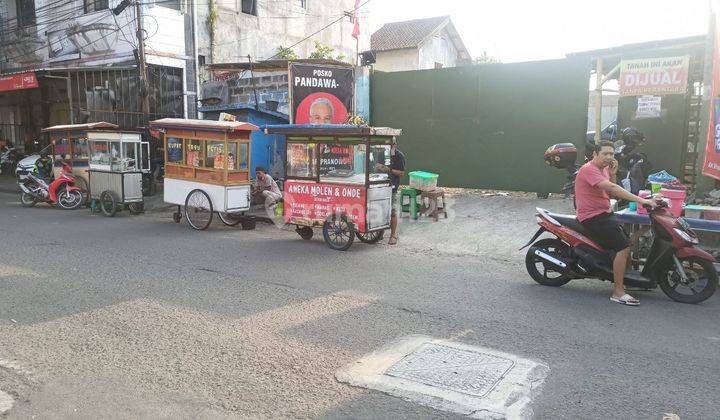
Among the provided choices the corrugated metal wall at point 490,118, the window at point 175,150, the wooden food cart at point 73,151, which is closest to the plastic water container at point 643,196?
the corrugated metal wall at point 490,118

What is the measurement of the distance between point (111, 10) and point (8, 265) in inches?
473

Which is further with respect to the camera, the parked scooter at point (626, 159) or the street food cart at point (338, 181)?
the parked scooter at point (626, 159)

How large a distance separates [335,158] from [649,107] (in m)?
6.45

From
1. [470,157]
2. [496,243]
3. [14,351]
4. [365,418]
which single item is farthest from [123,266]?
[470,157]

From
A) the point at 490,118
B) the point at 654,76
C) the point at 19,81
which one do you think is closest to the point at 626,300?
the point at 654,76

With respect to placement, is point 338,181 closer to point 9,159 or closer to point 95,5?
point 95,5

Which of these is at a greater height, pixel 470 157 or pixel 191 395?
pixel 470 157

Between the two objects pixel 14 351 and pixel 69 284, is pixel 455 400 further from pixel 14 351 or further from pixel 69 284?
pixel 69 284

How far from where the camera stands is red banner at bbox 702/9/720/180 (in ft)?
25.5

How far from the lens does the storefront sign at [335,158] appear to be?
344 inches

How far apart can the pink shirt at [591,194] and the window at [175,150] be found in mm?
7619

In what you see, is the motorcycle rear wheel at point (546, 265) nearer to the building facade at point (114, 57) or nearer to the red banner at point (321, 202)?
the red banner at point (321, 202)

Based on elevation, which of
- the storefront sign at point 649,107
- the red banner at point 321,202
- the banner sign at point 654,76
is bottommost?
the red banner at point 321,202

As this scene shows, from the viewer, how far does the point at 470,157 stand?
42.9 ft
